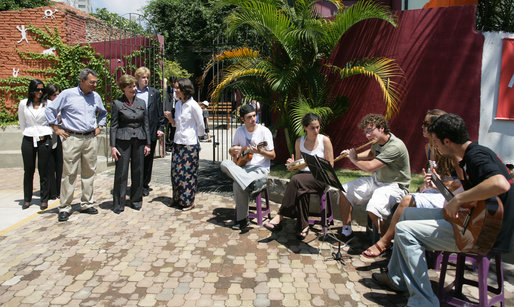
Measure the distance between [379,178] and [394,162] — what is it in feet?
0.83

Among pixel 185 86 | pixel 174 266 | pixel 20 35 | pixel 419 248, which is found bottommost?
pixel 174 266

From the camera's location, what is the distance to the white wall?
20.0ft

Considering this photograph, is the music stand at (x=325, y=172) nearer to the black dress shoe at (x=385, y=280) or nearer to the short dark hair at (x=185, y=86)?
the black dress shoe at (x=385, y=280)

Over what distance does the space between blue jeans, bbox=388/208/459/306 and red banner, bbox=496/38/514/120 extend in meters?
4.06

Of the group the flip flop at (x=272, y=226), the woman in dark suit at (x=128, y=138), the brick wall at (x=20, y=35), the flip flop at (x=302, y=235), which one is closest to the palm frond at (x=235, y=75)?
the woman in dark suit at (x=128, y=138)

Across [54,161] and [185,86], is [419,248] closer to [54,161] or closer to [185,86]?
[185,86]

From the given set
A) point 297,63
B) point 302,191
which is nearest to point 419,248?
point 302,191

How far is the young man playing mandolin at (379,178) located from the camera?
13.2ft

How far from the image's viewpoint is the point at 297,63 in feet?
20.3

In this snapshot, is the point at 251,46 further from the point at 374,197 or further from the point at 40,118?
the point at 374,197

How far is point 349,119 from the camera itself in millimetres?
6969

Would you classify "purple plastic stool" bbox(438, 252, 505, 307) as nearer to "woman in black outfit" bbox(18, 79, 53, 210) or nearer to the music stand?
the music stand

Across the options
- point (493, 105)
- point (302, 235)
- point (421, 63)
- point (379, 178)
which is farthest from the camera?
point (421, 63)

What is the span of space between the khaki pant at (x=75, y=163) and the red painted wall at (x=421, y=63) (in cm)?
428
